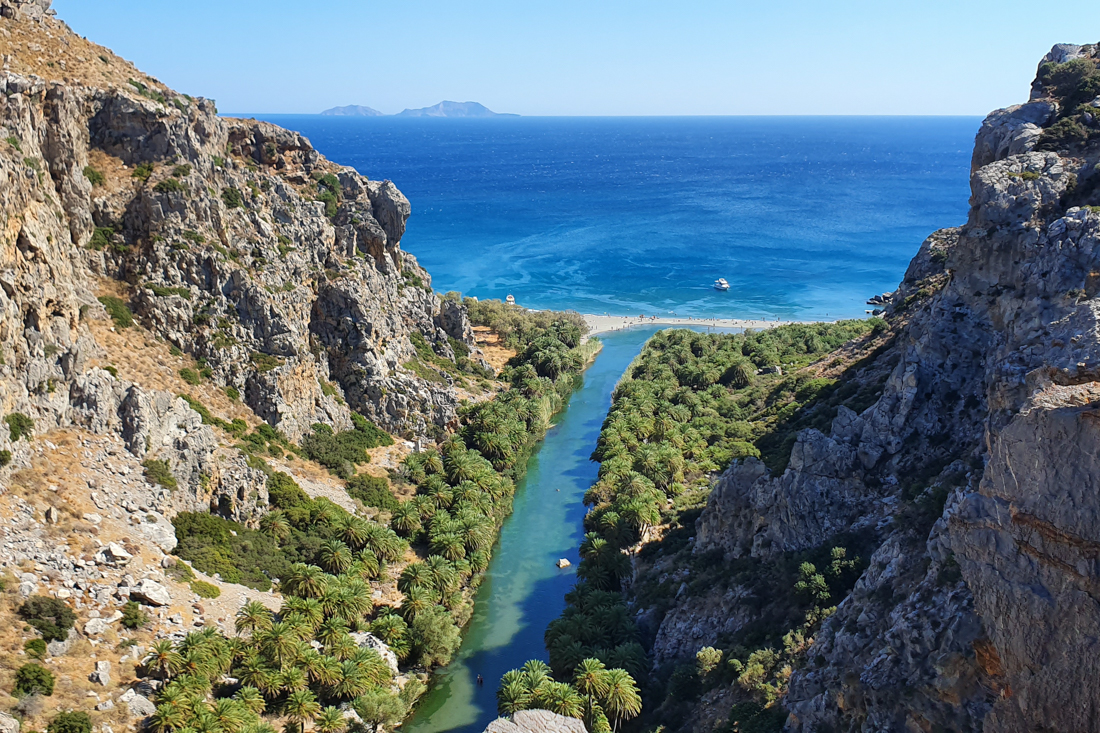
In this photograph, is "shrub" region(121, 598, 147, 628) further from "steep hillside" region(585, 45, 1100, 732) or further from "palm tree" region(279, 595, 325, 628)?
"steep hillside" region(585, 45, 1100, 732)

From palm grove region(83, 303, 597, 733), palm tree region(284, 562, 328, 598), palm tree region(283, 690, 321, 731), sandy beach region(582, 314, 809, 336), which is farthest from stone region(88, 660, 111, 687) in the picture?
sandy beach region(582, 314, 809, 336)

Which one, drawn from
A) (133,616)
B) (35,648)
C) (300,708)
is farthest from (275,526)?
(35,648)

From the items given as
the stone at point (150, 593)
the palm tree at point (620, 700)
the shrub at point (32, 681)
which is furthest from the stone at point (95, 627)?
the palm tree at point (620, 700)

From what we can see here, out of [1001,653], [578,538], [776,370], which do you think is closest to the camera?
[1001,653]

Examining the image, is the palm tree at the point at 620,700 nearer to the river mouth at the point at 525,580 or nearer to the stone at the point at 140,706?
the river mouth at the point at 525,580

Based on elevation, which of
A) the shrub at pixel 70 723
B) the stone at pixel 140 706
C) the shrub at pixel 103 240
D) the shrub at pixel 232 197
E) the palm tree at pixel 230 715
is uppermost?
the shrub at pixel 232 197

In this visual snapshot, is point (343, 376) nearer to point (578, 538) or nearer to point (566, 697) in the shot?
point (578, 538)

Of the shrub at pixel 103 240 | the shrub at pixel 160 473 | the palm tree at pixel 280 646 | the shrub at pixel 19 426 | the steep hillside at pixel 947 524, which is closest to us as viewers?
the steep hillside at pixel 947 524

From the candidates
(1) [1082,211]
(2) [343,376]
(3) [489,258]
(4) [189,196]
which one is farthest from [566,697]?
(3) [489,258]
